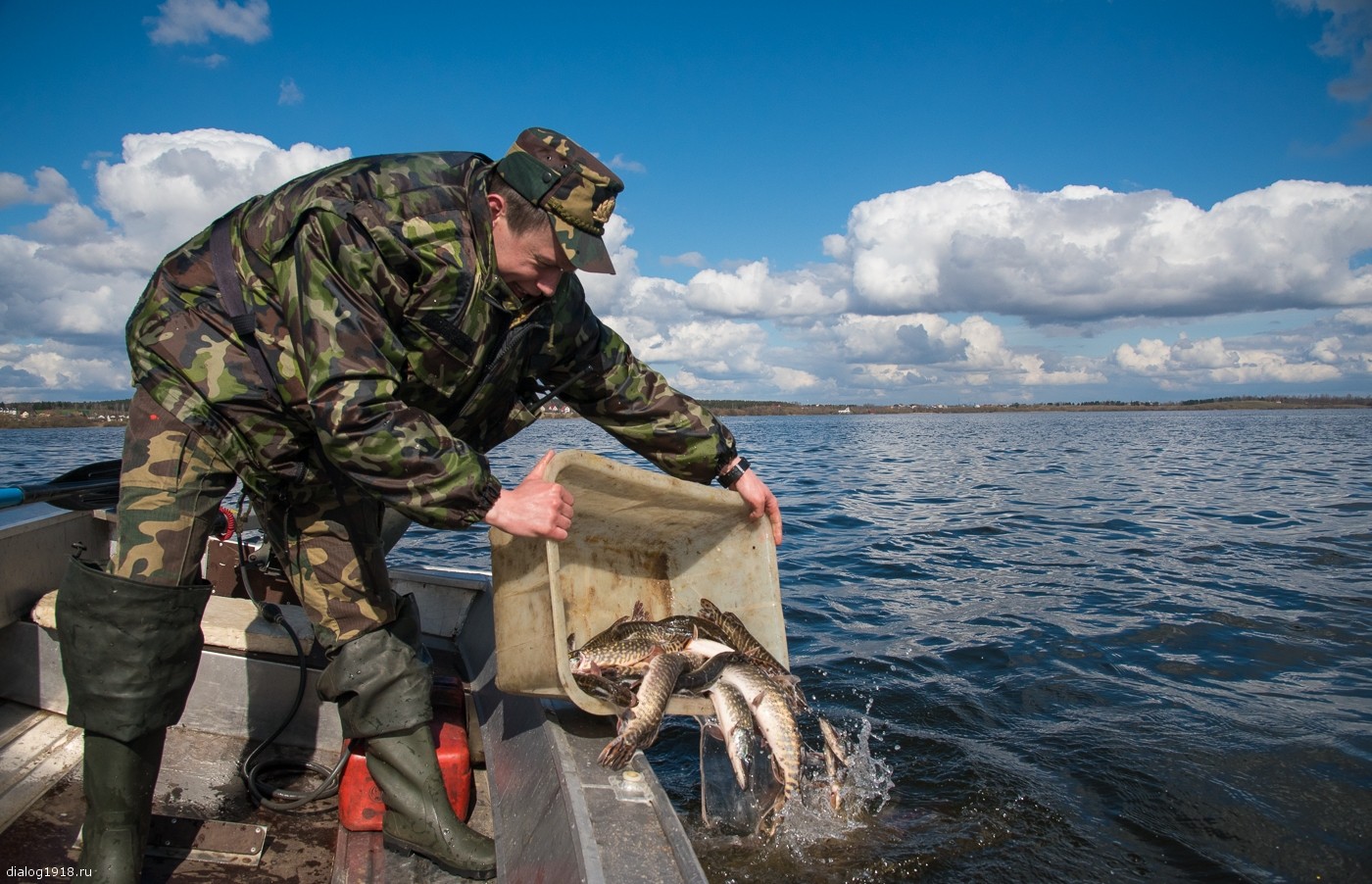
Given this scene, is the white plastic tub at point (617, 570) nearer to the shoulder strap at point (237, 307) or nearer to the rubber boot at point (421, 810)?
the rubber boot at point (421, 810)

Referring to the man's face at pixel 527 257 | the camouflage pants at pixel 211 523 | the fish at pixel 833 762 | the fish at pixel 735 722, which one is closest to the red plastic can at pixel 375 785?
the camouflage pants at pixel 211 523

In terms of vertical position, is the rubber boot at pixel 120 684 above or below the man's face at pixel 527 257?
below

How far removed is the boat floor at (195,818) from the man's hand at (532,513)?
1.40 metres

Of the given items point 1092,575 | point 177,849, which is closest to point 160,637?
point 177,849

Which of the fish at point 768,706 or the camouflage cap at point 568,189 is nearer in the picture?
the camouflage cap at point 568,189

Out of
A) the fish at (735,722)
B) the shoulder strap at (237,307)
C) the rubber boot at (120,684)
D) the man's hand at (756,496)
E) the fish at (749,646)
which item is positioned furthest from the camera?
the man's hand at (756,496)

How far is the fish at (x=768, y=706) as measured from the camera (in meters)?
3.54

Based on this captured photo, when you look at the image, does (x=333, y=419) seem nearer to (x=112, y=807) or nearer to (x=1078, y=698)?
(x=112, y=807)

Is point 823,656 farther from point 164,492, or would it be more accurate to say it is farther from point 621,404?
point 164,492

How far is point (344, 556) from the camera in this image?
3316mm

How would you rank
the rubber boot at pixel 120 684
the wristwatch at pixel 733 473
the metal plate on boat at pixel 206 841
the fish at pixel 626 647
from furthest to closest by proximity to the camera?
the wristwatch at pixel 733 473, the fish at pixel 626 647, the metal plate on boat at pixel 206 841, the rubber boot at pixel 120 684

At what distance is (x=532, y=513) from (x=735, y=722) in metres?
1.34

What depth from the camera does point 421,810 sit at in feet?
10.3

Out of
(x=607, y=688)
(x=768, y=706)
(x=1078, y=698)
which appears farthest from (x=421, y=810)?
(x=1078, y=698)
